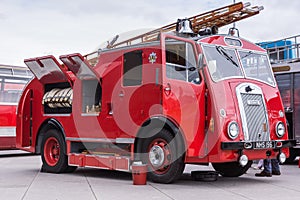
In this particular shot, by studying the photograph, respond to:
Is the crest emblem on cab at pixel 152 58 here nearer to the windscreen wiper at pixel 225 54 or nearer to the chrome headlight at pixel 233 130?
the windscreen wiper at pixel 225 54

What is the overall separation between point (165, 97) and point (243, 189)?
226 centimetres

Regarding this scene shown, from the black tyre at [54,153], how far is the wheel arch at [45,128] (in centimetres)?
12

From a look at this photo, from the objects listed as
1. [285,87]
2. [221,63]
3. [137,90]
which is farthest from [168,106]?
[285,87]

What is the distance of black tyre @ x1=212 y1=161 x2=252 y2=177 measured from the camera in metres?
11.0

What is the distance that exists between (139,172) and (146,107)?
1.29 metres

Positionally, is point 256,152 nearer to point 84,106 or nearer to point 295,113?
point 84,106

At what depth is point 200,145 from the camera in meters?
9.15

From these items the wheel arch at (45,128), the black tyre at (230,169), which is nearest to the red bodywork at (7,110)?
the wheel arch at (45,128)

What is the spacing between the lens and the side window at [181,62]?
948 cm

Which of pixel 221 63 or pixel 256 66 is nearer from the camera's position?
pixel 221 63

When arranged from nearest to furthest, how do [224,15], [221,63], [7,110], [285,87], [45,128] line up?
[221,63], [45,128], [285,87], [7,110], [224,15]

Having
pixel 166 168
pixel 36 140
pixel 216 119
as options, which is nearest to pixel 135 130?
pixel 166 168

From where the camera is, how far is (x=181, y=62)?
31.8 feet

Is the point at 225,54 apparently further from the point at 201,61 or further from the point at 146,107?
the point at 146,107
